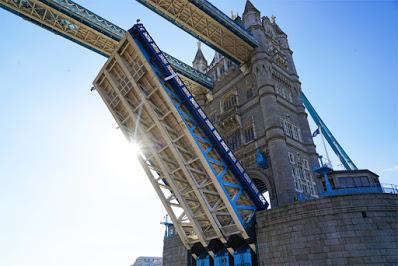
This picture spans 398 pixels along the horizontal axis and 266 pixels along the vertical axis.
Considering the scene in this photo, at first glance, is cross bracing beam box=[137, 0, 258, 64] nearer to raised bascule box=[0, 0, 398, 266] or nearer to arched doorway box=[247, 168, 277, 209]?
raised bascule box=[0, 0, 398, 266]

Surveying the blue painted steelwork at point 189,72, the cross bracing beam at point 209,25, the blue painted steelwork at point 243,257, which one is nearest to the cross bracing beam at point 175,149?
the blue painted steelwork at point 243,257

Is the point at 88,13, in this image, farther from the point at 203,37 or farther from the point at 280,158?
the point at 280,158

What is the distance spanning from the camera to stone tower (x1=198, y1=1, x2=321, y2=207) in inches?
951

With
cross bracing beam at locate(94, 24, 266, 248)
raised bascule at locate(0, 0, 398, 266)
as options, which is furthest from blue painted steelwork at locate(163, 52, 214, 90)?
cross bracing beam at locate(94, 24, 266, 248)

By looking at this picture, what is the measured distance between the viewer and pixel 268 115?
25922 mm

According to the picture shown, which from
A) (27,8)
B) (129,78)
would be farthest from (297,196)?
(27,8)

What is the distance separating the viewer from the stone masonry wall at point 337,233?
47.3ft

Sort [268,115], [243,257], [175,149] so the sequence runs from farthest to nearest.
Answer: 1. [268,115]
2. [175,149]
3. [243,257]

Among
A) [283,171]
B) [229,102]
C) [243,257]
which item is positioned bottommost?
[243,257]

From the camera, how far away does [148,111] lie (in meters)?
20.9

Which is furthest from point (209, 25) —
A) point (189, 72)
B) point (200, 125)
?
point (200, 125)

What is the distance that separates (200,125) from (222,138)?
2.18 m

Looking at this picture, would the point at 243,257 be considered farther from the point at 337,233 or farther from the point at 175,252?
the point at 175,252

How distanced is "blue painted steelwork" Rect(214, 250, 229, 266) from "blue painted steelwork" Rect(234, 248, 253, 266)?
0.99 metres
